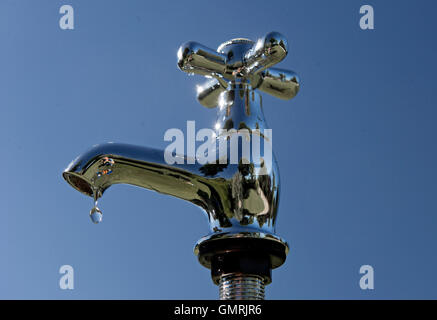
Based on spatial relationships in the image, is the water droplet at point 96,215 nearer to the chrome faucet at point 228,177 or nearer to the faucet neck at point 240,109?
the chrome faucet at point 228,177

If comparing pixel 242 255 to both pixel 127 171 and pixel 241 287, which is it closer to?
pixel 241 287

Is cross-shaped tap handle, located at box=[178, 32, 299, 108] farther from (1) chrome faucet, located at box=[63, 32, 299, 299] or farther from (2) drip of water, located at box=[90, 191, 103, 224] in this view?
(2) drip of water, located at box=[90, 191, 103, 224]

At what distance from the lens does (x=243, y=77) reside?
0.73 m

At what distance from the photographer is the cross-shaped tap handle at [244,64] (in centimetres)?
67

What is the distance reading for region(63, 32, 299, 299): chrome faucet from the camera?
2.10ft

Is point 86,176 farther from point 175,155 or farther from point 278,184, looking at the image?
point 278,184

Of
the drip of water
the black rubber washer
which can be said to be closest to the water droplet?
the drip of water

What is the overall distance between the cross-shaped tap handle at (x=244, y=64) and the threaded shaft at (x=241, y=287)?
0.71 ft

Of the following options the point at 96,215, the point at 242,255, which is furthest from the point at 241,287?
the point at 96,215

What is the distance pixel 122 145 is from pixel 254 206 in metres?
0.14

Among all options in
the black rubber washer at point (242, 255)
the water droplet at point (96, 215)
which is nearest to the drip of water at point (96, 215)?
the water droplet at point (96, 215)

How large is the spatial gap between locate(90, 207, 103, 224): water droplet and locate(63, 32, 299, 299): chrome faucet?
0.02 metres
